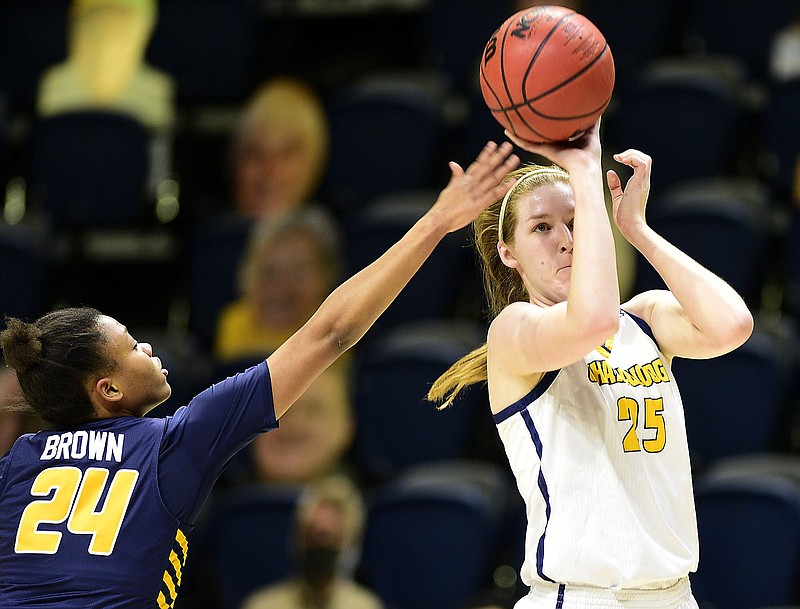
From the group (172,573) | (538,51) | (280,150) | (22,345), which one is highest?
(280,150)

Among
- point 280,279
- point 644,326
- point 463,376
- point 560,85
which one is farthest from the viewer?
point 280,279

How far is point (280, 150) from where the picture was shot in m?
7.39

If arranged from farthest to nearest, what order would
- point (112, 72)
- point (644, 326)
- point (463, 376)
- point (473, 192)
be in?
point (112, 72) → point (463, 376) → point (644, 326) → point (473, 192)

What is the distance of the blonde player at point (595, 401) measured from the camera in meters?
3.05

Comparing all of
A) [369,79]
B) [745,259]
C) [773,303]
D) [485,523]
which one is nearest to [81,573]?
[485,523]

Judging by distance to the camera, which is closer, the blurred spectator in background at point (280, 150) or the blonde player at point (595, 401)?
the blonde player at point (595, 401)

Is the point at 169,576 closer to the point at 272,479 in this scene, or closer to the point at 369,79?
the point at 272,479

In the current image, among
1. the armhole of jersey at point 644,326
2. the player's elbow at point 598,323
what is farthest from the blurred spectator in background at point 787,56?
the player's elbow at point 598,323

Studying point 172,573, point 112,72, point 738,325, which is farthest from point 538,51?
point 112,72

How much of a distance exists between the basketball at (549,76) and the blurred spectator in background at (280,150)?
418 centimetres

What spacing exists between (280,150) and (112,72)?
122cm

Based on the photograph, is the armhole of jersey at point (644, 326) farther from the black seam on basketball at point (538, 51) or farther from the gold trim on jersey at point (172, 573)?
the gold trim on jersey at point (172, 573)

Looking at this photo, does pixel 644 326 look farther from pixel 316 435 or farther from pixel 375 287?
pixel 316 435

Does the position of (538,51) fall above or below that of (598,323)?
above
